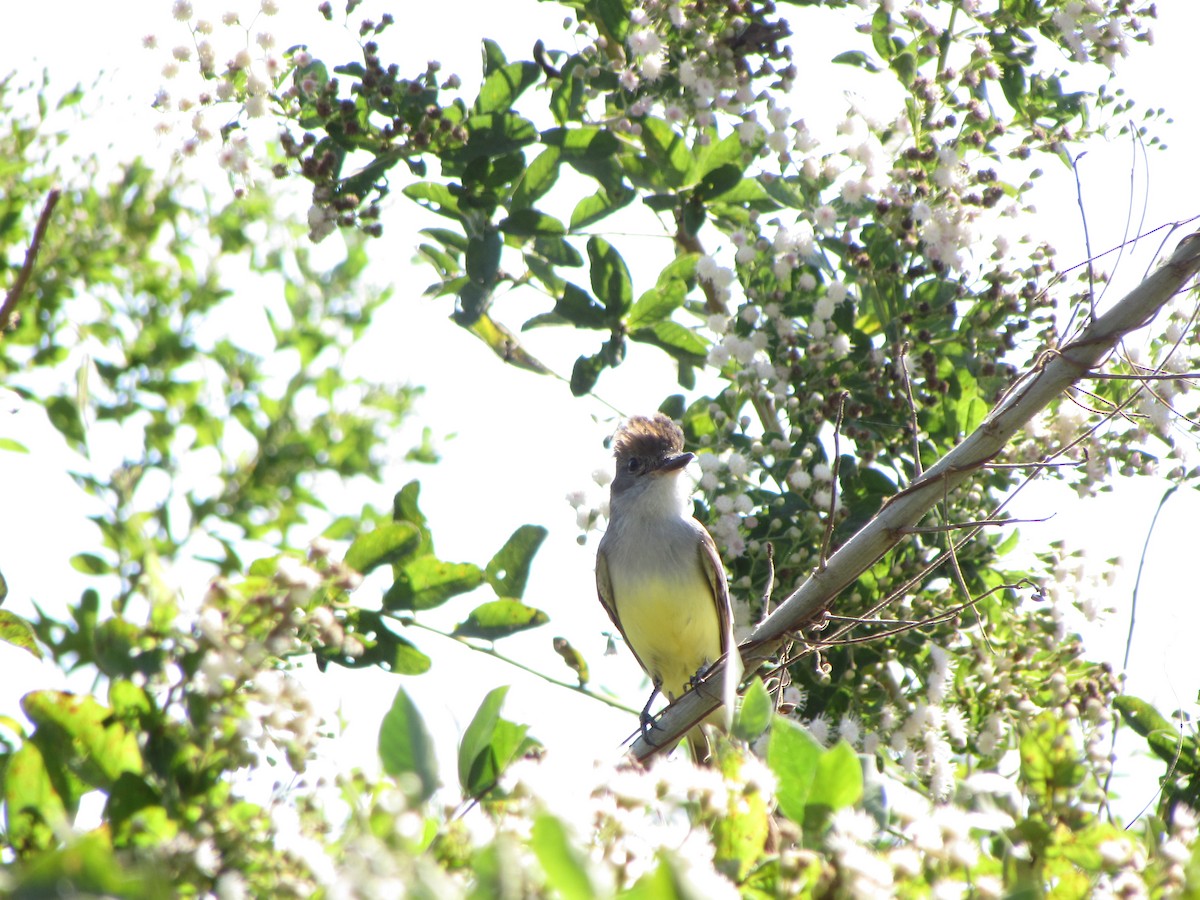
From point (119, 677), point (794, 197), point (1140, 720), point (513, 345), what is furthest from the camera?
point (513, 345)

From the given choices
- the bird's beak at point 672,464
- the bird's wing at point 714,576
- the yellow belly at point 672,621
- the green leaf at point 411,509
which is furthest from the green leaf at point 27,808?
the yellow belly at point 672,621

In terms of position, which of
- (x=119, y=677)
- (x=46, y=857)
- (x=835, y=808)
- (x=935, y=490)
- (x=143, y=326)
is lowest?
(x=46, y=857)

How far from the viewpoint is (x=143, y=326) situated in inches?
209

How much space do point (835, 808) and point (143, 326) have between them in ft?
14.3

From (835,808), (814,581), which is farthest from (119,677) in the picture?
(814,581)

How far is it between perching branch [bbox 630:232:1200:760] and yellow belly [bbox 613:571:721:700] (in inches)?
88.0

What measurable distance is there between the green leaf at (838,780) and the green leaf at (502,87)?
9.13ft

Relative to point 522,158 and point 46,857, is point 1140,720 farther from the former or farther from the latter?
point 46,857

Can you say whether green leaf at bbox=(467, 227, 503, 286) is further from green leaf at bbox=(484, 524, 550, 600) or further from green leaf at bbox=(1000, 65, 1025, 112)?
green leaf at bbox=(1000, 65, 1025, 112)

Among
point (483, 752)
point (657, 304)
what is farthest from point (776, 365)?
point (483, 752)

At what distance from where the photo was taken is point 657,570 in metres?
5.18

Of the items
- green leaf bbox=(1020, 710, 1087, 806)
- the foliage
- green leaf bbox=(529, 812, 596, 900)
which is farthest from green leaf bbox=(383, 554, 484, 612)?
green leaf bbox=(529, 812, 596, 900)

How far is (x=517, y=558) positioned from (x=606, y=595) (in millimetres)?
2312

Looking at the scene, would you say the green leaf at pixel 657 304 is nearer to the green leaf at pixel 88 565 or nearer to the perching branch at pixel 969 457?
the perching branch at pixel 969 457
